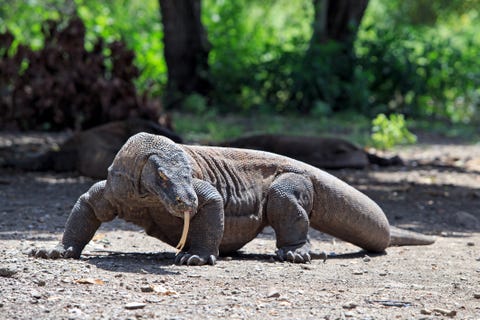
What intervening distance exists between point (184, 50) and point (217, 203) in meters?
9.38

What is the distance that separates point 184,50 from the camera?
1380cm

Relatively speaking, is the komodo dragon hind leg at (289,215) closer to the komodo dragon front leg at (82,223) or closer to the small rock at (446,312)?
the komodo dragon front leg at (82,223)

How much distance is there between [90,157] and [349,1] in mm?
6750

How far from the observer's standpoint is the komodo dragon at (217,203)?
434cm

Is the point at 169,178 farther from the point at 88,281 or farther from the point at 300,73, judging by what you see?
the point at 300,73

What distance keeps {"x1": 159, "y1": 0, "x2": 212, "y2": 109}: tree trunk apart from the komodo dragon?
325 inches

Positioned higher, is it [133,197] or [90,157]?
[133,197]

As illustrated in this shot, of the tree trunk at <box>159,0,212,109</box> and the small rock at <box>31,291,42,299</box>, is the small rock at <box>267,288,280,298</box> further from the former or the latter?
the tree trunk at <box>159,0,212,109</box>

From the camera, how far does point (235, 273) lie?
14.5 ft

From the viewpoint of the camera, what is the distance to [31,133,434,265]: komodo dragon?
4.34m

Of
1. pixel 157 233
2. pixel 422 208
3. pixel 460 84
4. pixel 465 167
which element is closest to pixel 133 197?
pixel 157 233

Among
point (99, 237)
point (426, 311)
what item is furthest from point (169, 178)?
point (99, 237)

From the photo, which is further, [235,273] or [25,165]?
[25,165]

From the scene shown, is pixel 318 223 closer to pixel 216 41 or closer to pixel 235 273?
pixel 235 273
